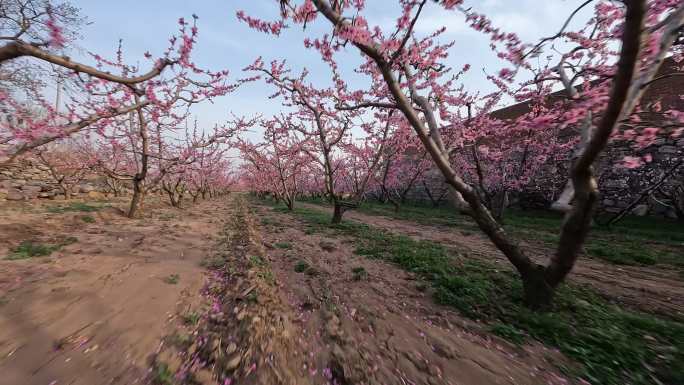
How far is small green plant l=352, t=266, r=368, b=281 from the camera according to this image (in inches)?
168

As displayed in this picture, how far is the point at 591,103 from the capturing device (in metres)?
2.79

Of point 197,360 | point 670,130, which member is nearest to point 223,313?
point 197,360

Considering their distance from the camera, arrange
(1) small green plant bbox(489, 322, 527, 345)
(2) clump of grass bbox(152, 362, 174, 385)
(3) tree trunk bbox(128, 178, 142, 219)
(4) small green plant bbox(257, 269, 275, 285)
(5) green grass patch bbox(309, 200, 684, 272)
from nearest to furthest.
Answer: (2) clump of grass bbox(152, 362, 174, 385) < (1) small green plant bbox(489, 322, 527, 345) < (4) small green plant bbox(257, 269, 275, 285) < (5) green grass patch bbox(309, 200, 684, 272) < (3) tree trunk bbox(128, 178, 142, 219)

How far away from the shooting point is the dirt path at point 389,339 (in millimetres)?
2129

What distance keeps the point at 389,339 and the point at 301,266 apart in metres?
2.49

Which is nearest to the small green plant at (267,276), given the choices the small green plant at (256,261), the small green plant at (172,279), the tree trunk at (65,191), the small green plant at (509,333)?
the small green plant at (256,261)

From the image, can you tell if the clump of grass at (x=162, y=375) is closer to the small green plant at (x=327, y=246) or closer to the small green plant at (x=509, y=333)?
the small green plant at (x=509, y=333)

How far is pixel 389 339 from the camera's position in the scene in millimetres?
2621

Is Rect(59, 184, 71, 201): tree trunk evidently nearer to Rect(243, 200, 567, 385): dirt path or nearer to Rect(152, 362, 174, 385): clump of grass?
Rect(243, 200, 567, 385): dirt path

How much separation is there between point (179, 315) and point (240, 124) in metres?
10.2

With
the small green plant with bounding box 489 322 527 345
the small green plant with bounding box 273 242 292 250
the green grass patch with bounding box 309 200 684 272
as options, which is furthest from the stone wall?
the green grass patch with bounding box 309 200 684 272

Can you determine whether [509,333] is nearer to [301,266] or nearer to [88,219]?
[301,266]

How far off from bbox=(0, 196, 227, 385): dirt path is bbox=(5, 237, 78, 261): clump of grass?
0.43 ft

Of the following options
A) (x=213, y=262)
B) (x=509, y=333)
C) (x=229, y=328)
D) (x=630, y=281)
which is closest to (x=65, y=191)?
(x=213, y=262)
